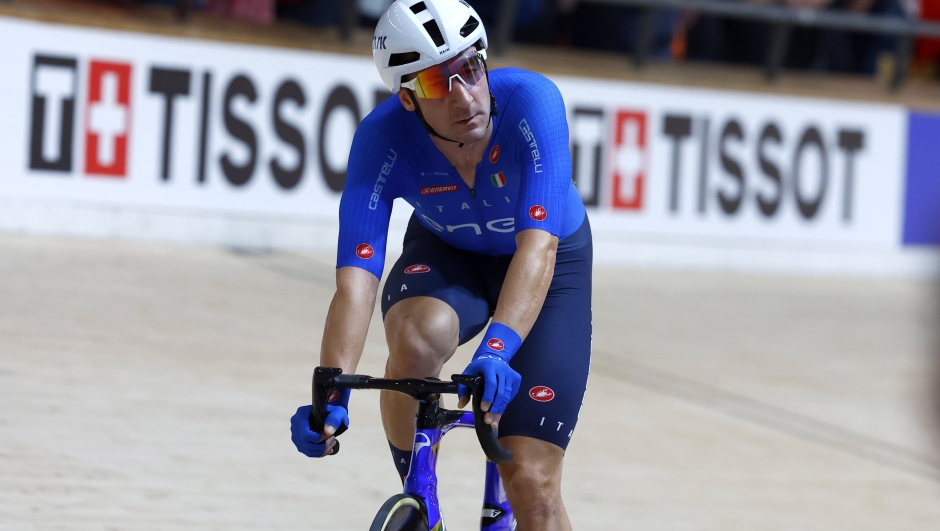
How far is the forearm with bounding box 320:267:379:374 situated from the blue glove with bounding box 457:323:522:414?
33 cm

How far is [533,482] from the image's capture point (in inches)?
118

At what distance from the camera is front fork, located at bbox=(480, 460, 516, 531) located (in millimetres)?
3219

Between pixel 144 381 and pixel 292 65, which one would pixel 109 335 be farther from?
pixel 292 65

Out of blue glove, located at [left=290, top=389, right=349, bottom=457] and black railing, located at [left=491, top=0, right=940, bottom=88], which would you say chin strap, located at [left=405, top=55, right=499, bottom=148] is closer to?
blue glove, located at [left=290, top=389, right=349, bottom=457]

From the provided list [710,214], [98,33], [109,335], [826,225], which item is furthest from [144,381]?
[826,225]

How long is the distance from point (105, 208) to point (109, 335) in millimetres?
2294

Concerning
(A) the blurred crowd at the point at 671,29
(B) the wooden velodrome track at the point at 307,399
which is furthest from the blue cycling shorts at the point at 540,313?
(A) the blurred crowd at the point at 671,29

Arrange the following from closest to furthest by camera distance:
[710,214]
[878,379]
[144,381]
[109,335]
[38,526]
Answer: [38,526] < [144,381] < [109,335] < [878,379] < [710,214]

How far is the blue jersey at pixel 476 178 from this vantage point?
3045mm

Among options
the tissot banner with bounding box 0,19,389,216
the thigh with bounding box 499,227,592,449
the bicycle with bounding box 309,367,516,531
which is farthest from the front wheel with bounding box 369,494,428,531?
the tissot banner with bounding box 0,19,389,216

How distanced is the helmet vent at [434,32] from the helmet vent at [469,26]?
0.06 meters

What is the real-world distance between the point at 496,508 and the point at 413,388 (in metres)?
0.66

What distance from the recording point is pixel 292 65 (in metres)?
8.46

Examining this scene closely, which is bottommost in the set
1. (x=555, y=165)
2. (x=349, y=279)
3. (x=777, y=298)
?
(x=777, y=298)
